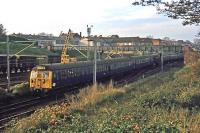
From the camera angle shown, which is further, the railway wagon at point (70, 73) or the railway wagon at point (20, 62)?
the railway wagon at point (20, 62)

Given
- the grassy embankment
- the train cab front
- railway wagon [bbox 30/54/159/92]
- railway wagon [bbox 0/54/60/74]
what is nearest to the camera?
the grassy embankment

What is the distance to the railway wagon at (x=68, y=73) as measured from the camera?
1337 inches

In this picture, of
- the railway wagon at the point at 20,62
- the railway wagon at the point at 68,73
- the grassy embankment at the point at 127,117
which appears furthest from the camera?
the railway wagon at the point at 20,62

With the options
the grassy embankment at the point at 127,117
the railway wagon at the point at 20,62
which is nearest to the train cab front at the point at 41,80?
the grassy embankment at the point at 127,117

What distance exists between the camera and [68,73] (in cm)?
3684

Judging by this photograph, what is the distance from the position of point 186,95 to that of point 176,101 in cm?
119

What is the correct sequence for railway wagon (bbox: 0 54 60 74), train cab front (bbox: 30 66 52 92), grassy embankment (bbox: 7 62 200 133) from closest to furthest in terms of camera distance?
grassy embankment (bbox: 7 62 200 133) < train cab front (bbox: 30 66 52 92) < railway wagon (bbox: 0 54 60 74)

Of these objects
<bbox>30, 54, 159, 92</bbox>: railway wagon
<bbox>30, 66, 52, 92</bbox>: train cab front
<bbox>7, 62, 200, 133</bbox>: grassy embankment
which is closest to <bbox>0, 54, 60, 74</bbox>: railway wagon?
<bbox>30, 54, 159, 92</bbox>: railway wagon

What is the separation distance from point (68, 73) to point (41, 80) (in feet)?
11.2

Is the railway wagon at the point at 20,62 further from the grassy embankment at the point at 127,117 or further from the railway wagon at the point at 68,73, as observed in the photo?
the grassy embankment at the point at 127,117

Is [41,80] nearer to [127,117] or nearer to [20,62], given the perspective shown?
[127,117]

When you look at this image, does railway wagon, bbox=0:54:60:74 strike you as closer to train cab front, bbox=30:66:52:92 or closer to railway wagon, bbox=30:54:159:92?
railway wagon, bbox=30:54:159:92

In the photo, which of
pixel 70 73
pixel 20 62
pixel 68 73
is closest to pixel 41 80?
pixel 68 73

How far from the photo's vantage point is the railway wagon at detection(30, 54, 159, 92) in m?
34.0
